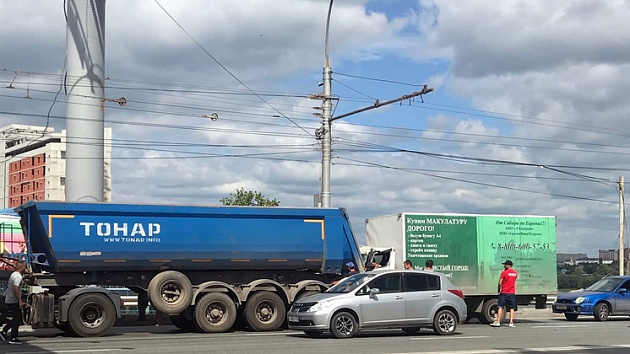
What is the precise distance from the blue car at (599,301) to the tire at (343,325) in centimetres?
1151

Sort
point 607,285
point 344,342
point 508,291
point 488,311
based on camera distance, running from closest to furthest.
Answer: point 344,342, point 508,291, point 488,311, point 607,285

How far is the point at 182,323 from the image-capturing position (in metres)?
20.7

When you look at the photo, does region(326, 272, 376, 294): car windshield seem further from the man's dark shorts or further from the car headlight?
the man's dark shorts

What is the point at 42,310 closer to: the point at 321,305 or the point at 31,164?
the point at 321,305

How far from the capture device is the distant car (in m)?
17.3

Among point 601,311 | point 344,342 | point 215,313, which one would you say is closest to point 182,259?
point 215,313

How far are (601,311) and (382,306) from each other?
11392mm

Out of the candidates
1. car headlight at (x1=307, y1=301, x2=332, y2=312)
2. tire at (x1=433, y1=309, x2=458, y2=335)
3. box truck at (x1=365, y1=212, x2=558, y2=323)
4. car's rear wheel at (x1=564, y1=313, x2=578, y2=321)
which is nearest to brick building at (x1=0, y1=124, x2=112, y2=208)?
car's rear wheel at (x1=564, y1=313, x2=578, y2=321)

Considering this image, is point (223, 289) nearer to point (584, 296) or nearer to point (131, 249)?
point (131, 249)

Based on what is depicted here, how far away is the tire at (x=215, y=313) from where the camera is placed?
1966 centimetres

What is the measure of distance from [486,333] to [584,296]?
328 inches

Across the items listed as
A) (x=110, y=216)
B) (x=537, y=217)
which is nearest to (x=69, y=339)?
(x=110, y=216)

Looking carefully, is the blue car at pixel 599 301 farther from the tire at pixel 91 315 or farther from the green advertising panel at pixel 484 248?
the tire at pixel 91 315

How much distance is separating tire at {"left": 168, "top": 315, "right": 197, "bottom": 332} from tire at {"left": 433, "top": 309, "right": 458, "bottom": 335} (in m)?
6.02
